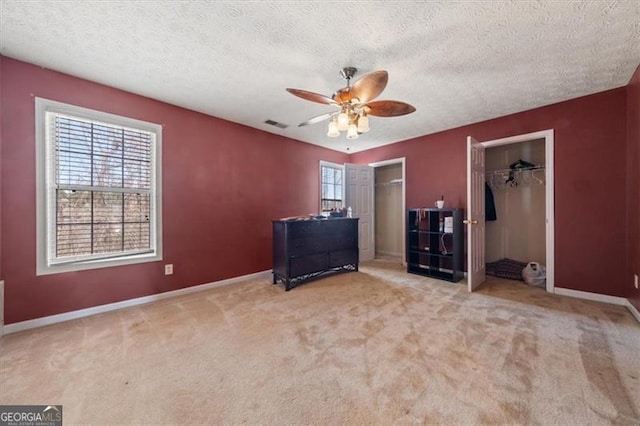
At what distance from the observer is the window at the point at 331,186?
5.07 metres

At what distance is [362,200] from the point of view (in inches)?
206

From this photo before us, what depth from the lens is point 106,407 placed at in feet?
4.50

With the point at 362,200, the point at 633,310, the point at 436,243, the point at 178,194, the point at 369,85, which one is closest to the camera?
the point at 369,85

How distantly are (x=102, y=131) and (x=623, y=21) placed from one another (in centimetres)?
461

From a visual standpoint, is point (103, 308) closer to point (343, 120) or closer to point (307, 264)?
point (307, 264)

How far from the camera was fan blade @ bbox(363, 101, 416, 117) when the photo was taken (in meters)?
2.22

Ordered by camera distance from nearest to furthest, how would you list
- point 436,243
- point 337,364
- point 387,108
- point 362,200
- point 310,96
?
point 337,364 < point 310,96 < point 387,108 < point 436,243 < point 362,200

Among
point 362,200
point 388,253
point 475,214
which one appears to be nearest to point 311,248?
point 362,200

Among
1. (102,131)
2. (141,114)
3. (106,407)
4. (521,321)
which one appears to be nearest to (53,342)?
(106,407)

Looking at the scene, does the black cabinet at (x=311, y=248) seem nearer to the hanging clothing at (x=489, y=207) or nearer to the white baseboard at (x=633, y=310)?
the hanging clothing at (x=489, y=207)

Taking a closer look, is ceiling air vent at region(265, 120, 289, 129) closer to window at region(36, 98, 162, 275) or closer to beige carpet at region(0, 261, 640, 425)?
window at region(36, 98, 162, 275)

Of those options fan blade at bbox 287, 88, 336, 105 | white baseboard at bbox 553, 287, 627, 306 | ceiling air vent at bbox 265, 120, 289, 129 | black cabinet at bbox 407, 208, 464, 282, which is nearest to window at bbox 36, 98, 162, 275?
ceiling air vent at bbox 265, 120, 289, 129

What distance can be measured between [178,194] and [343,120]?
2341 mm

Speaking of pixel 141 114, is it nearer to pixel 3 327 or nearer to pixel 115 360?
pixel 3 327
